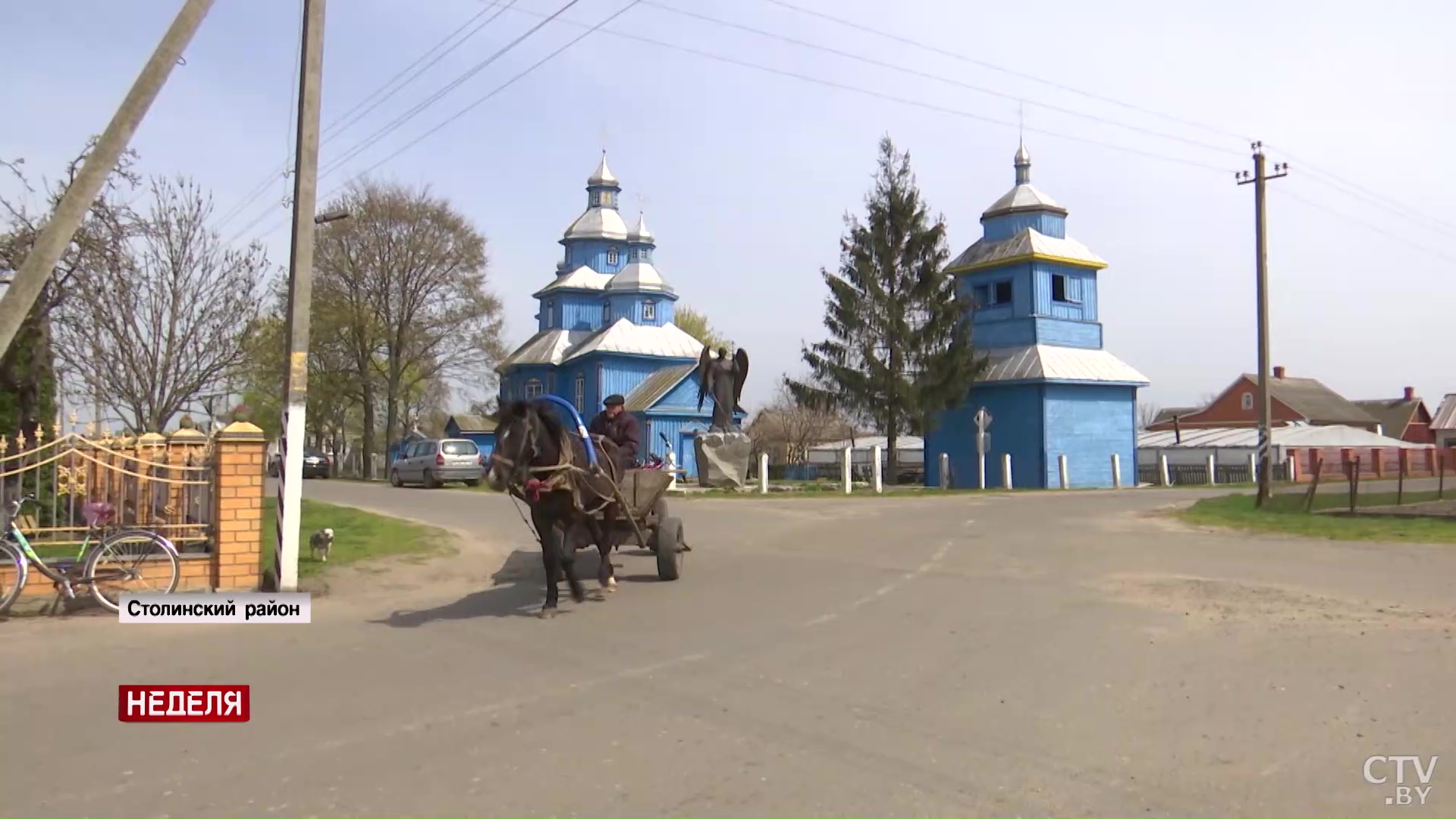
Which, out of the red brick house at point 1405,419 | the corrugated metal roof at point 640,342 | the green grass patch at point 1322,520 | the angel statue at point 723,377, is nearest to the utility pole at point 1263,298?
the green grass patch at point 1322,520

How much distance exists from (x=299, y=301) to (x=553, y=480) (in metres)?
4.30

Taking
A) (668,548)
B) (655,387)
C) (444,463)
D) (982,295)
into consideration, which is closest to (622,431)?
(668,548)

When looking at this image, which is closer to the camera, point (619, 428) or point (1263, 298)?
point (619, 428)

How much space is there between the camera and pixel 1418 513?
60.8ft

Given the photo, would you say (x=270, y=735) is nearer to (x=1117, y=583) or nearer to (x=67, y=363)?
(x=1117, y=583)

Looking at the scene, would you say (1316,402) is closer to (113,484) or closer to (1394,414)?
(1394,414)

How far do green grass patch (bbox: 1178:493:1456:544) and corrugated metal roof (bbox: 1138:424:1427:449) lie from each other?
27194 mm

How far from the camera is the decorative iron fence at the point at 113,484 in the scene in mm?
10422

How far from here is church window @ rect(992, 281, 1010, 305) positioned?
4228 cm

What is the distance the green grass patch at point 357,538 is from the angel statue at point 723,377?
10.5m

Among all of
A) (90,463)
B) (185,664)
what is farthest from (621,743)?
(90,463)

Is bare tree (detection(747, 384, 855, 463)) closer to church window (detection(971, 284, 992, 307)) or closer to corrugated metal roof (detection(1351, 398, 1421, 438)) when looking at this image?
church window (detection(971, 284, 992, 307))

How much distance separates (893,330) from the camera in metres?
40.7

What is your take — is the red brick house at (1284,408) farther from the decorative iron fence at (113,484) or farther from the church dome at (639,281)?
the decorative iron fence at (113,484)
